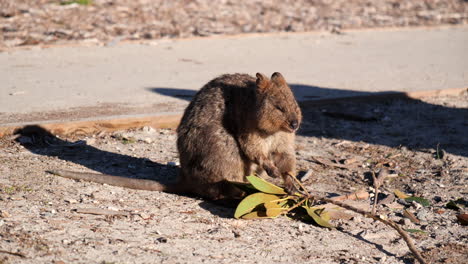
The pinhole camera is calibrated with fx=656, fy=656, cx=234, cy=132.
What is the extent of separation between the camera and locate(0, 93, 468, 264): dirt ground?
4.41 meters

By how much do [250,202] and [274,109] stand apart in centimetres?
78

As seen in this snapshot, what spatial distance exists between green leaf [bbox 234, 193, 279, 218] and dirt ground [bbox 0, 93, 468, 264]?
10cm

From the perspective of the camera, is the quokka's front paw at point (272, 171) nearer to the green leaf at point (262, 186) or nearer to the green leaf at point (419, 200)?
the green leaf at point (262, 186)

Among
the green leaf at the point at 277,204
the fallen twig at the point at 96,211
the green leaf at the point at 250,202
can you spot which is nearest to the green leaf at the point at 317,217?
the green leaf at the point at 277,204

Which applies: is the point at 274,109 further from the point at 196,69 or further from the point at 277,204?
the point at 196,69

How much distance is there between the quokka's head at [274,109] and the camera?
5.26 m

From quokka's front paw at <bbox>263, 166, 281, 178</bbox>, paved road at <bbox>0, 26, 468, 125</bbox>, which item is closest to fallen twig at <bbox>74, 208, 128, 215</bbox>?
quokka's front paw at <bbox>263, 166, 281, 178</bbox>

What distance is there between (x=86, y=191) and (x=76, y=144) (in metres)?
1.43

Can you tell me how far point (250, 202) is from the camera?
508 cm

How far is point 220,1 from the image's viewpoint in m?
14.8

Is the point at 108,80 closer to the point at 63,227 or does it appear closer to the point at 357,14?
the point at 63,227

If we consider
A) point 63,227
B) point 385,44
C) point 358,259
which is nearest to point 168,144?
point 63,227

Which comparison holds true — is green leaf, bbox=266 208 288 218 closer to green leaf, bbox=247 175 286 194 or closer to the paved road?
green leaf, bbox=247 175 286 194

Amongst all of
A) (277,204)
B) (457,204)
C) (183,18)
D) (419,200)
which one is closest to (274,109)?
(277,204)
